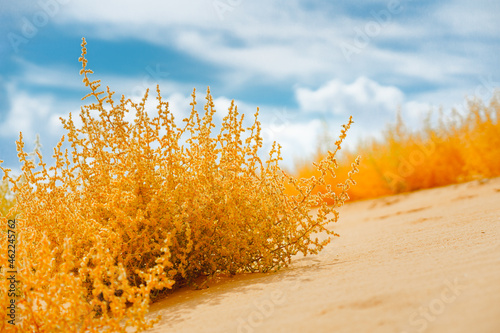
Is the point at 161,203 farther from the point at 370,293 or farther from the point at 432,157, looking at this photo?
the point at 432,157

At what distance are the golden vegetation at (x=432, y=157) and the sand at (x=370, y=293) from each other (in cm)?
509

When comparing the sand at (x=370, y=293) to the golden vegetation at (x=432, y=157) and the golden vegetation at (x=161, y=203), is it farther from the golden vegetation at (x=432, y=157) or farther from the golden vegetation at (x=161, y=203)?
the golden vegetation at (x=432, y=157)

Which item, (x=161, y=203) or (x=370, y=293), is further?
(x=161, y=203)

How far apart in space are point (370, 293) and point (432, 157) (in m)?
8.23

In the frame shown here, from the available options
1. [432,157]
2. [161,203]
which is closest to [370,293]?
[161,203]

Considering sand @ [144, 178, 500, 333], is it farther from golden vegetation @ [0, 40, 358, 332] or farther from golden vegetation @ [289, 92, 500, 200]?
golden vegetation @ [289, 92, 500, 200]

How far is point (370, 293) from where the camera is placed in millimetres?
2252

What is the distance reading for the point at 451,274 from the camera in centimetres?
236

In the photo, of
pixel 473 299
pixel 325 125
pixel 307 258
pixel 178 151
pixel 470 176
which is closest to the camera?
pixel 473 299

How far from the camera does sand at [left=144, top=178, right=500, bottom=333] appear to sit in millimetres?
1892

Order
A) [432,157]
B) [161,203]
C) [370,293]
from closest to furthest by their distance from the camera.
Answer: [370,293], [161,203], [432,157]

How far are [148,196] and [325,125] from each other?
826cm

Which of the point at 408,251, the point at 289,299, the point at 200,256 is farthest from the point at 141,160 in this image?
the point at 408,251

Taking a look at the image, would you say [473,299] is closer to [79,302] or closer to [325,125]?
[79,302]
